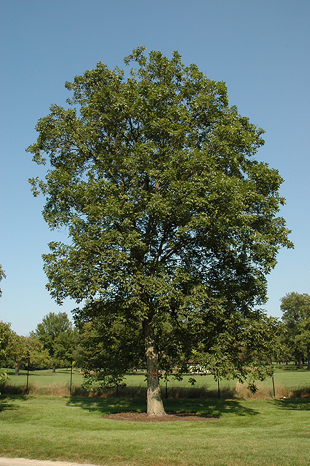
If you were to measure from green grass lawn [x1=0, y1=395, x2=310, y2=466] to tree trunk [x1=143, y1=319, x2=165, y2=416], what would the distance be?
5.86ft

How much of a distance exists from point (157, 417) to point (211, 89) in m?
14.3

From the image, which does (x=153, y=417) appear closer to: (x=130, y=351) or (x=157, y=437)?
(x=130, y=351)

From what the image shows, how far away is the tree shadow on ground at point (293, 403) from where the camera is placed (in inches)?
750

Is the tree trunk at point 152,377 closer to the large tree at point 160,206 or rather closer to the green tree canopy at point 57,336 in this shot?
the large tree at point 160,206

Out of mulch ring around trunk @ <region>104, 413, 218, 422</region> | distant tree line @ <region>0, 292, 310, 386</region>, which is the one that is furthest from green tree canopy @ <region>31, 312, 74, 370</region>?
mulch ring around trunk @ <region>104, 413, 218, 422</region>

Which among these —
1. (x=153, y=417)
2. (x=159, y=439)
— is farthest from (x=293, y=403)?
(x=159, y=439)

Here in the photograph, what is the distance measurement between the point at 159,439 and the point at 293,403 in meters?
14.1

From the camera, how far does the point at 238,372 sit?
14633 mm

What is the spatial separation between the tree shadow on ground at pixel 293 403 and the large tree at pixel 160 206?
289 inches

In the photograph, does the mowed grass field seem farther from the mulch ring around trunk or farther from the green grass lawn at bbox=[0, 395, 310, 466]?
the mulch ring around trunk

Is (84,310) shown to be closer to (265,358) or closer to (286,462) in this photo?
(265,358)

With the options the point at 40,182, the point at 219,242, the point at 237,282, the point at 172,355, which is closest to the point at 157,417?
the point at 172,355

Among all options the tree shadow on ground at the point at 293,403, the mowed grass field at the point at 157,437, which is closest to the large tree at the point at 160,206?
the mowed grass field at the point at 157,437

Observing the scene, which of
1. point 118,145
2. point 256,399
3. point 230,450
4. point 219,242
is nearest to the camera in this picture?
point 230,450
